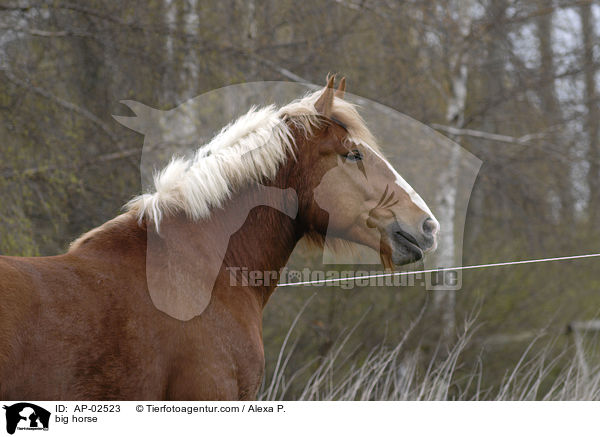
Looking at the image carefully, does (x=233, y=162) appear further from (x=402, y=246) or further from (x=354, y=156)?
(x=402, y=246)

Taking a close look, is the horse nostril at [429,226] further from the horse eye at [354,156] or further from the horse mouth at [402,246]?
the horse eye at [354,156]

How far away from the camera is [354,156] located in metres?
2.96

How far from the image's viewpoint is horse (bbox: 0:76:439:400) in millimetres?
2240

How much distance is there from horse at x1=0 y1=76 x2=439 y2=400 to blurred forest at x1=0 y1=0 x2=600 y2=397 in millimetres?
2579

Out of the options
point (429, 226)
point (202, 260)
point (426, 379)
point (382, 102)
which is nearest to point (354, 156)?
point (429, 226)

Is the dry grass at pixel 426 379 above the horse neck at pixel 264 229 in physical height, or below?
below

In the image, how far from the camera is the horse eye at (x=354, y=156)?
2951 mm

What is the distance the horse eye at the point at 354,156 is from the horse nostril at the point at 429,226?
1.44ft
